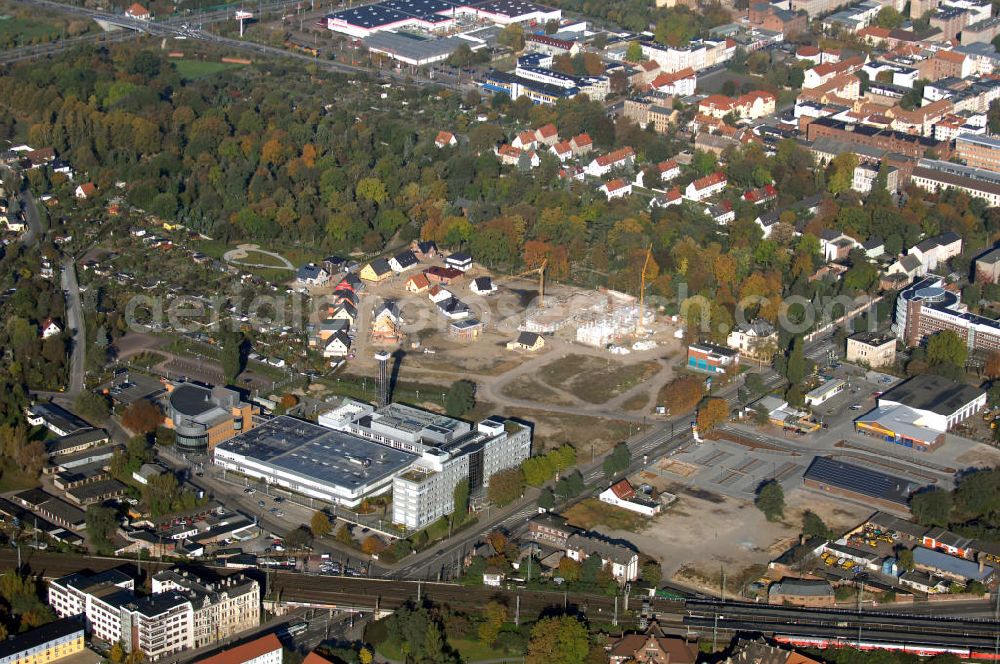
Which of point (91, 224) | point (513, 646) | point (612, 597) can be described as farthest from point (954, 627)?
point (91, 224)

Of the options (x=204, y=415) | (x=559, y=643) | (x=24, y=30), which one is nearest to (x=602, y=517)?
(x=559, y=643)

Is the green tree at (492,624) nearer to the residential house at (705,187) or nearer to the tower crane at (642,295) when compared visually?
the tower crane at (642,295)

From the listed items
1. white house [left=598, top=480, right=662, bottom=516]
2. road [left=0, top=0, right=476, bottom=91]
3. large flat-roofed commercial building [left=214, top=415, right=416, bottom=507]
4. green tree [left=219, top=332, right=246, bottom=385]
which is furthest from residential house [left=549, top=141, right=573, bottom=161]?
white house [left=598, top=480, right=662, bottom=516]

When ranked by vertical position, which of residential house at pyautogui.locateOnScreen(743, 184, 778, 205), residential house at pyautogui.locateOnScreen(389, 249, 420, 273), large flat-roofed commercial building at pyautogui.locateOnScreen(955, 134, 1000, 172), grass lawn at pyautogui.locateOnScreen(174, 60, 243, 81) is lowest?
residential house at pyautogui.locateOnScreen(389, 249, 420, 273)

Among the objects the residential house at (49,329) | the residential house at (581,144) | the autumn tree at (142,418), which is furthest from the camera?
the residential house at (581,144)

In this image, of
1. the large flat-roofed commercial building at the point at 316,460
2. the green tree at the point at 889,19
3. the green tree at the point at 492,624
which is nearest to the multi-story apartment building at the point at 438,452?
the large flat-roofed commercial building at the point at 316,460

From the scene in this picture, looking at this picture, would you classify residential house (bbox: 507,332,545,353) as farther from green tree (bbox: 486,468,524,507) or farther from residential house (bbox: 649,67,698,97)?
residential house (bbox: 649,67,698,97)

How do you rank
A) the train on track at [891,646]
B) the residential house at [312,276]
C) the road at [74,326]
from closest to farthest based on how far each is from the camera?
the train on track at [891,646] < the road at [74,326] < the residential house at [312,276]
